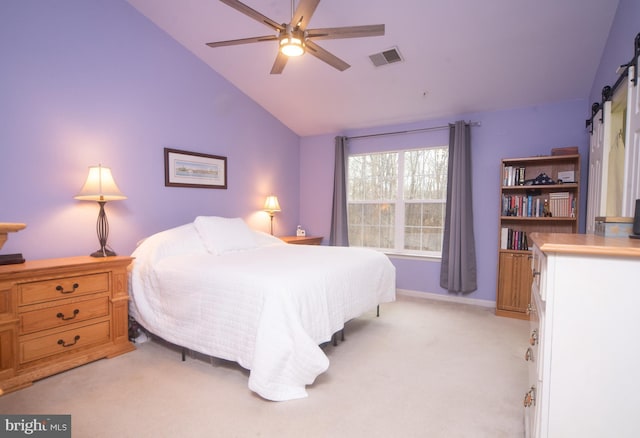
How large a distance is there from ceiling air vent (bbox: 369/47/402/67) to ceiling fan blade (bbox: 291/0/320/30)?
4.41ft

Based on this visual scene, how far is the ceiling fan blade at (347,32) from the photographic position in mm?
2096

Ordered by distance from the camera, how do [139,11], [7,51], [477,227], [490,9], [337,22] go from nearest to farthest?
[7,51], [490,9], [337,22], [139,11], [477,227]

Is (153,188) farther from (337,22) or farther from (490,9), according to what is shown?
(490,9)

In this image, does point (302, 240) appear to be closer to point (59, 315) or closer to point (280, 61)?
point (280, 61)

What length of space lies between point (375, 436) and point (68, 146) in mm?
3115

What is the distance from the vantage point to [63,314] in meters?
2.30

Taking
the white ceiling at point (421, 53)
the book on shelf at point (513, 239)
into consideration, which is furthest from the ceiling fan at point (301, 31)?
the book on shelf at point (513, 239)

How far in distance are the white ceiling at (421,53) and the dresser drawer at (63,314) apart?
269 centimetres

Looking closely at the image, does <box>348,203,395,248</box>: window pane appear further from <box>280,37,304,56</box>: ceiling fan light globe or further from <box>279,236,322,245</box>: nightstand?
<box>280,37,304,56</box>: ceiling fan light globe

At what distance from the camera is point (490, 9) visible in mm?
2568

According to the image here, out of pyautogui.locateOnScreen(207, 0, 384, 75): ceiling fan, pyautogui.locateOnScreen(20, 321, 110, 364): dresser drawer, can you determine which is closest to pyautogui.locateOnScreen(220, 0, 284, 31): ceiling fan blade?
pyautogui.locateOnScreen(207, 0, 384, 75): ceiling fan

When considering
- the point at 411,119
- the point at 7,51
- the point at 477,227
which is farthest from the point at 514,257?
the point at 7,51

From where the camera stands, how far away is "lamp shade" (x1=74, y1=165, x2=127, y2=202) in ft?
8.54

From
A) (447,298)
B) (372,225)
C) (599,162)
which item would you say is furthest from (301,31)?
(447,298)
